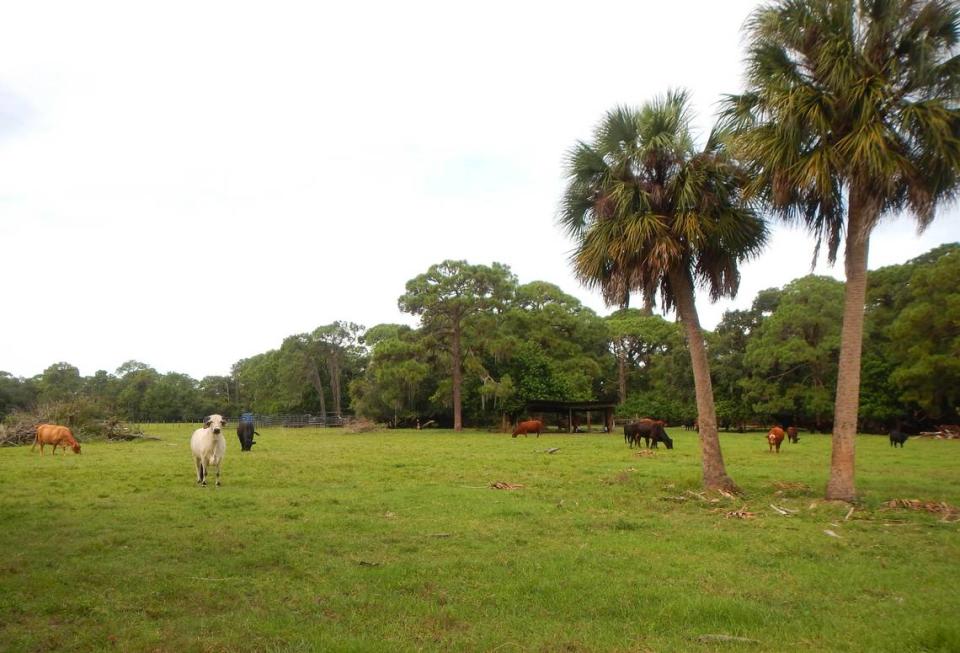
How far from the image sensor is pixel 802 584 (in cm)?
670

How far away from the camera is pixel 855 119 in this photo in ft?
37.9

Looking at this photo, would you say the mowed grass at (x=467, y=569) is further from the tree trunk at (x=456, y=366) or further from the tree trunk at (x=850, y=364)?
the tree trunk at (x=456, y=366)

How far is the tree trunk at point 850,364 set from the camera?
11.8m

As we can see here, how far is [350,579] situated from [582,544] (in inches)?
124

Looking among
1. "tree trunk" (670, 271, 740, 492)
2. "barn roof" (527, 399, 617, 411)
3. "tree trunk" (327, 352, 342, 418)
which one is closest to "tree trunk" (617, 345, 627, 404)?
"barn roof" (527, 399, 617, 411)

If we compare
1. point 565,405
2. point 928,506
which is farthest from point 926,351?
point 928,506

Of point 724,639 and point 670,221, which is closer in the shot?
point 724,639

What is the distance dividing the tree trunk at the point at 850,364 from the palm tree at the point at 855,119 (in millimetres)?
18

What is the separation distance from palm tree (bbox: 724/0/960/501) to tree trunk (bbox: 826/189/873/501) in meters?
0.02

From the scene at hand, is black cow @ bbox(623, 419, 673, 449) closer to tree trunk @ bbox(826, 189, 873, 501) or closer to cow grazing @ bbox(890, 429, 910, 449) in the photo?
cow grazing @ bbox(890, 429, 910, 449)

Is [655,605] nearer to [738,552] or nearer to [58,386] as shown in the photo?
[738,552]

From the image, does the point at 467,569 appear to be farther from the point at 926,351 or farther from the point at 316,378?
the point at 316,378

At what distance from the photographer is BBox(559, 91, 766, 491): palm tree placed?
13398 mm

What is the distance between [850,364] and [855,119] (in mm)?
4266
